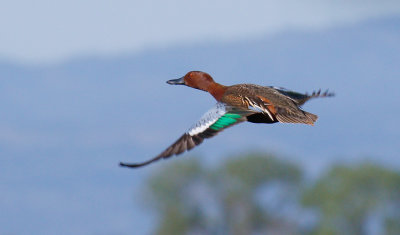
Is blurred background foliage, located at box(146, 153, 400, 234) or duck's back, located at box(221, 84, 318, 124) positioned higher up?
duck's back, located at box(221, 84, 318, 124)

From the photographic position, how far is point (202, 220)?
10012 cm

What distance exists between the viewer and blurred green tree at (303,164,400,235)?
91.8 meters

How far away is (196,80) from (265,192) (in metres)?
95.7

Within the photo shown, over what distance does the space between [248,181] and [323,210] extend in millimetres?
8921

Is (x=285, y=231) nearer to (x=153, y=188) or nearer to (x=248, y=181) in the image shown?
(x=248, y=181)

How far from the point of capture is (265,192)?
105062mm

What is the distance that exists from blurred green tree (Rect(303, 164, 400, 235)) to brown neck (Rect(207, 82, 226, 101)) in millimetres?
81703

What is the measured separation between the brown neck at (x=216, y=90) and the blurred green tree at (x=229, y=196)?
88.0 metres

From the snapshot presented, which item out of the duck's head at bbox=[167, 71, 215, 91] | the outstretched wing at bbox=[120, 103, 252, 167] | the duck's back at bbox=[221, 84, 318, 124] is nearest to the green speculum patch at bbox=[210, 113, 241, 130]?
the outstretched wing at bbox=[120, 103, 252, 167]

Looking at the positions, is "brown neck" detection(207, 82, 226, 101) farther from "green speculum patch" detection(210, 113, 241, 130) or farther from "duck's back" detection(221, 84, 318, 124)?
"green speculum patch" detection(210, 113, 241, 130)

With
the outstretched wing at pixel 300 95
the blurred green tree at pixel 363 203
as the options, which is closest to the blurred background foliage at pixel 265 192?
the blurred green tree at pixel 363 203

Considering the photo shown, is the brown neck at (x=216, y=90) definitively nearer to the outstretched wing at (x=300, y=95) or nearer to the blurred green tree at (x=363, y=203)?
the outstretched wing at (x=300, y=95)

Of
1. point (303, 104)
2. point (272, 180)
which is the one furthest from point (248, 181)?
point (303, 104)

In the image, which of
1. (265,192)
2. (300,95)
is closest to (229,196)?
(265,192)
